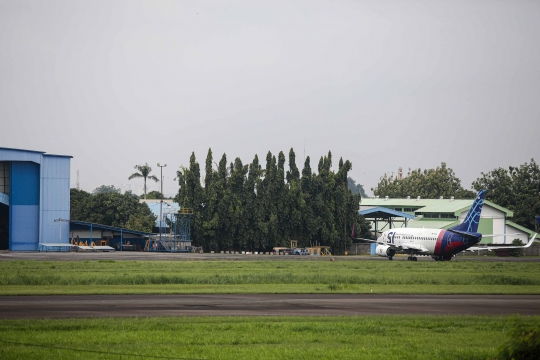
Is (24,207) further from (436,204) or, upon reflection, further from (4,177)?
(436,204)

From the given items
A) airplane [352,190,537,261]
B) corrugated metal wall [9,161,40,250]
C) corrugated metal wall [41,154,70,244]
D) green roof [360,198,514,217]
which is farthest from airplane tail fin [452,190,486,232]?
corrugated metal wall [9,161,40,250]

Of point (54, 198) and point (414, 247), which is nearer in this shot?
point (414, 247)

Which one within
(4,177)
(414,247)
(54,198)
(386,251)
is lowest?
(386,251)

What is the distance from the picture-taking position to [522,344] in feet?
41.8

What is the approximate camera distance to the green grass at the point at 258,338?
1925 cm

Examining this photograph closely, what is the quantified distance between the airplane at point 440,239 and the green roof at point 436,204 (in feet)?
95.0

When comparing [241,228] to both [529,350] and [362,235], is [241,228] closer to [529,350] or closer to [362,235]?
[362,235]

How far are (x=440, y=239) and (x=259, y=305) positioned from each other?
5315 cm

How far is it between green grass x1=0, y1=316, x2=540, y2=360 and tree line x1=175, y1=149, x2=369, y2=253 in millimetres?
81787

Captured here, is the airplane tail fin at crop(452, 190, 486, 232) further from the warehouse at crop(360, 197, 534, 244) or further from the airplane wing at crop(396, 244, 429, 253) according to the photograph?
the warehouse at crop(360, 197, 534, 244)

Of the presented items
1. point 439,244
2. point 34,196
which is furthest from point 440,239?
point 34,196

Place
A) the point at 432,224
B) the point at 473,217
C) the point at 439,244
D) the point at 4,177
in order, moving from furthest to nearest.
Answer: the point at 432,224, the point at 4,177, the point at 439,244, the point at 473,217

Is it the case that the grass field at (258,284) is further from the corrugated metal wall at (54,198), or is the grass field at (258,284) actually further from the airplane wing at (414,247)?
the corrugated metal wall at (54,198)

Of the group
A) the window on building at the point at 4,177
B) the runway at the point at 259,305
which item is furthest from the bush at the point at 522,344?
the window on building at the point at 4,177
